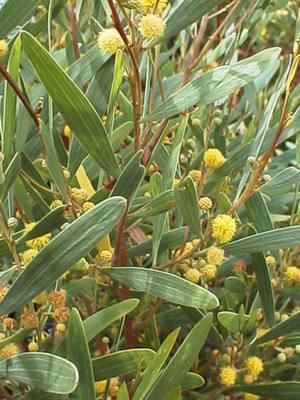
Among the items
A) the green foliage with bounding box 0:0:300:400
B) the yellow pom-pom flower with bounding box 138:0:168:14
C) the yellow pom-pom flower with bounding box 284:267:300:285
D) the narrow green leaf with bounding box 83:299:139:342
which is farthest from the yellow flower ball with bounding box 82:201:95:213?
the yellow pom-pom flower with bounding box 284:267:300:285

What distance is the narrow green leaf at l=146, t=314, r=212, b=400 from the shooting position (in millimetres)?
752

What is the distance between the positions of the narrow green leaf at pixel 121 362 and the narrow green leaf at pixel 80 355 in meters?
0.05

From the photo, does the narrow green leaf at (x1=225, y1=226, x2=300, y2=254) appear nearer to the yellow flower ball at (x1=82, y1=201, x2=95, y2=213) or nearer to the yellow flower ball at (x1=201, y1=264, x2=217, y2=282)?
the yellow flower ball at (x1=201, y1=264, x2=217, y2=282)

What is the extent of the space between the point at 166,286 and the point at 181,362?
81 mm

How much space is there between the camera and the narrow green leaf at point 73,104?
0.69m

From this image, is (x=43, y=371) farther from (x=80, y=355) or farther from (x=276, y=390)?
(x=276, y=390)

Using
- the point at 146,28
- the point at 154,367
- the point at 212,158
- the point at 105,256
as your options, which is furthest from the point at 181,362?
the point at 146,28

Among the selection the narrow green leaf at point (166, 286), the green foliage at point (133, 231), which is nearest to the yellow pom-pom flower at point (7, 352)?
the green foliage at point (133, 231)

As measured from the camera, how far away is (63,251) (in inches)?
27.0

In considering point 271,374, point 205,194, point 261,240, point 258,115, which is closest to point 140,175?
point 261,240

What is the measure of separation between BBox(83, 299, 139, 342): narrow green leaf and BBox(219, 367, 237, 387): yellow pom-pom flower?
0.19m

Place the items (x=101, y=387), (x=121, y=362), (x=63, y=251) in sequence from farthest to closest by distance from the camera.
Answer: (x=101, y=387), (x=121, y=362), (x=63, y=251)

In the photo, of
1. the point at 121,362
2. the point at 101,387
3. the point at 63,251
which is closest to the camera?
the point at 63,251

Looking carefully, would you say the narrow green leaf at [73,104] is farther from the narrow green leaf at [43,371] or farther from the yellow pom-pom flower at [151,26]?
the narrow green leaf at [43,371]
